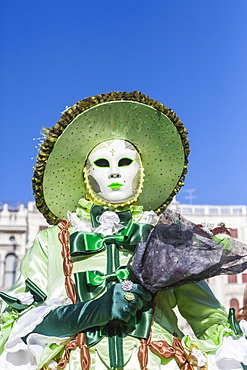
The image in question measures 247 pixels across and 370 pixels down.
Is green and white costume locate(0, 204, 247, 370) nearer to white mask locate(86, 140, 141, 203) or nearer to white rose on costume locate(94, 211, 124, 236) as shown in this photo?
white rose on costume locate(94, 211, 124, 236)

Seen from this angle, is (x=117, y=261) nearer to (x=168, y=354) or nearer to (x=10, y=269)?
(x=168, y=354)

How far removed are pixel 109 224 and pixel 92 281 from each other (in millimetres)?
332

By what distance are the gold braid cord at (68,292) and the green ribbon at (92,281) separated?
4 centimetres

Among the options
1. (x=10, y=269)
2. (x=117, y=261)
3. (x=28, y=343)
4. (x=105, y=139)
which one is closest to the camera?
(x=28, y=343)

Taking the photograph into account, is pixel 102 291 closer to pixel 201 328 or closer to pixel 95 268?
pixel 95 268

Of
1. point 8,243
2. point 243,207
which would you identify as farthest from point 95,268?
point 243,207

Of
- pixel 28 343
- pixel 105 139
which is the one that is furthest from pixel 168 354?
pixel 105 139

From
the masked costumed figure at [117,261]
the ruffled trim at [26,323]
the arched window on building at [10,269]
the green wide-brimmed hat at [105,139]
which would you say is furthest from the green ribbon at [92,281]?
the arched window on building at [10,269]

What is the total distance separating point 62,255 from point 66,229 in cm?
17

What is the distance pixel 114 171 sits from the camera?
284cm

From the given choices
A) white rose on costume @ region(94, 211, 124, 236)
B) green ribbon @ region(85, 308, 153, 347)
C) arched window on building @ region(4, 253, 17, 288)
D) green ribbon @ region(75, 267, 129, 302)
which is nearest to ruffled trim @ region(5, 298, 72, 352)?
green ribbon @ region(75, 267, 129, 302)

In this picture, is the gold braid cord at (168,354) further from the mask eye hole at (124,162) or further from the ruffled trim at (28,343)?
the mask eye hole at (124,162)

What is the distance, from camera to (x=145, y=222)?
2.81 metres

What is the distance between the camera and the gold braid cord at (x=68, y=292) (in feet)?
7.53
